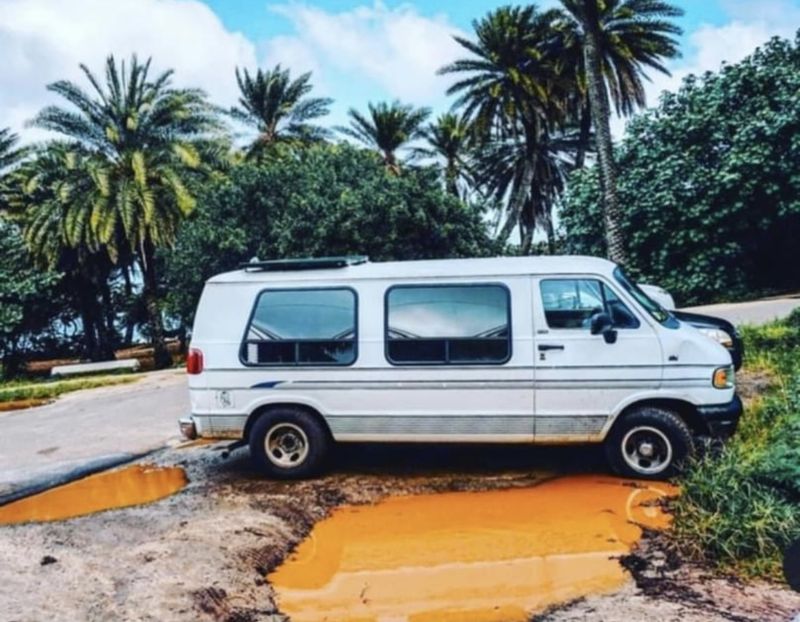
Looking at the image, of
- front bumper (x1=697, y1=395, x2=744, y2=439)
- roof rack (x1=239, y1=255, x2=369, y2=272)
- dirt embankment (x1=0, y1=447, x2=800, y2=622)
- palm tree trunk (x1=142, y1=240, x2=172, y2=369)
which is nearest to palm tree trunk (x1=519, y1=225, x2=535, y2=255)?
palm tree trunk (x1=142, y1=240, x2=172, y2=369)

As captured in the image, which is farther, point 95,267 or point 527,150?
point 527,150

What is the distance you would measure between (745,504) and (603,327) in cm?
196

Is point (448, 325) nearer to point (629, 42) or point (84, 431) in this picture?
point (84, 431)

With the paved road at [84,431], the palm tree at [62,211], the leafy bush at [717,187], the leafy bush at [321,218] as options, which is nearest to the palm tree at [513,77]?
the leafy bush at [717,187]

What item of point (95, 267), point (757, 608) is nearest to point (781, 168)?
point (757, 608)

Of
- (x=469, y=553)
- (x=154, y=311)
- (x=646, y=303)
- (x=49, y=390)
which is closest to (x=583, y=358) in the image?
(x=646, y=303)

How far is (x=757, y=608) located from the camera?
3.83 m

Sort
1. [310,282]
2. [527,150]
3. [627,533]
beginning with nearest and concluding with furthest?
1. [627,533]
2. [310,282]
3. [527,150]

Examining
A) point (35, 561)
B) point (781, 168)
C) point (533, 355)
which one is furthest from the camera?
point (781, 168)

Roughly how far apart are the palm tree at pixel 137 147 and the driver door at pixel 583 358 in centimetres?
2028

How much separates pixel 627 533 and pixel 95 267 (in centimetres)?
2943

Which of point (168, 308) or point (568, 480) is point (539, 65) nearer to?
point (168, 308)

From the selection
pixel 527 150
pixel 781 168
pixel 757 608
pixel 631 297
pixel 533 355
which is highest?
pixel 527 150

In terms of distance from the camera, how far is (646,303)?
6.54 metres
